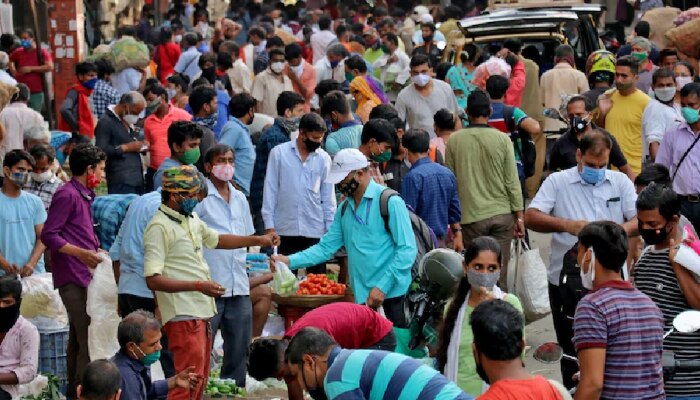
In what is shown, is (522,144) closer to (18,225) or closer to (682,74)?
(682,74)

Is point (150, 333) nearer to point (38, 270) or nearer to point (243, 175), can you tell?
point (38, 270)

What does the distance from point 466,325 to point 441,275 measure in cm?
53

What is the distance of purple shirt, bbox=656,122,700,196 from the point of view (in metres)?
11.8

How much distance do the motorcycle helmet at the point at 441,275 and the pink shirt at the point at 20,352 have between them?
117 inches

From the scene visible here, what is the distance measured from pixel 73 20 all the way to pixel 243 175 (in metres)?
9.08

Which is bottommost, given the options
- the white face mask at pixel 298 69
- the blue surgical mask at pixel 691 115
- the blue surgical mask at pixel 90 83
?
the white face mask at pixel 298 69

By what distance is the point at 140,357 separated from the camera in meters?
7.96

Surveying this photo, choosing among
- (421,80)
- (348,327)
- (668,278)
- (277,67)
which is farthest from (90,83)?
(668,278)

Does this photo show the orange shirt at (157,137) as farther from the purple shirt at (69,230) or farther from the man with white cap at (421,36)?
the man with white cap at (421,36)

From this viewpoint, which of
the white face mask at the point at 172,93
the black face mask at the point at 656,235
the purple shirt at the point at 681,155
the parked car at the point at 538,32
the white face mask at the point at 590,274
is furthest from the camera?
the parked car at the point at 538,32

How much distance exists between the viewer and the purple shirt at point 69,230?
33.4ft

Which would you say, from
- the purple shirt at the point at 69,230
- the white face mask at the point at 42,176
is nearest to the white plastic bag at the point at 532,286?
the purple shirt at the point at 69,230

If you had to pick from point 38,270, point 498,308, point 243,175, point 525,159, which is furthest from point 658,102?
point 498,308

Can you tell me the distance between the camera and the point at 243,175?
13.3 metres
